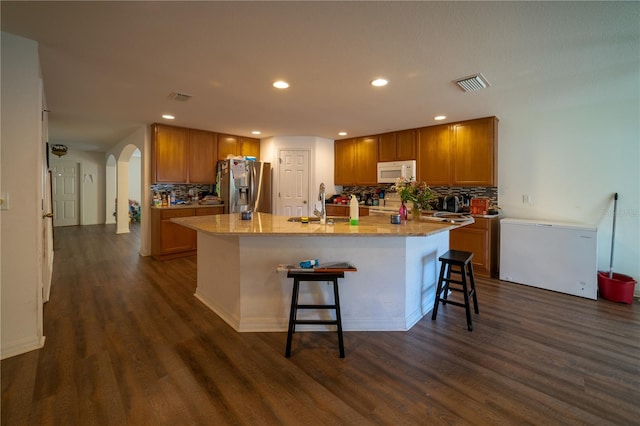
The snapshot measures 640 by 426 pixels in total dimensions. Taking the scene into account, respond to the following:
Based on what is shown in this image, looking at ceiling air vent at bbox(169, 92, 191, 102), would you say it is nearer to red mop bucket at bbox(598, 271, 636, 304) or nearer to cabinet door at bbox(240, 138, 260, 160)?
cabinet door at bbox(240, 138, 260, 160)

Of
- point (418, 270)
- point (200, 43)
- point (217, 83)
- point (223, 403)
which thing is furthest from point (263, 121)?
point (223, 403)

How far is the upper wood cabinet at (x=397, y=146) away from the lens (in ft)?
16.2

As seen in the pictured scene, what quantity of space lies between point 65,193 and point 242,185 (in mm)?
6625

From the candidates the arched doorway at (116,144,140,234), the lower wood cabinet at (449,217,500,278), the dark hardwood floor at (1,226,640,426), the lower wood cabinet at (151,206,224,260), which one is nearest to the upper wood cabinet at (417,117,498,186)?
the lower wood cabinet at (449,217,500,278)

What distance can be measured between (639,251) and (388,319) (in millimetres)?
3332

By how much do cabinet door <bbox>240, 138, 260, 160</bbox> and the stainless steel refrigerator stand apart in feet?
1.86

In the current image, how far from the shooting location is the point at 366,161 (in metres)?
5.64

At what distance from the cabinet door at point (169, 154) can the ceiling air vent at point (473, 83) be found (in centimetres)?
434

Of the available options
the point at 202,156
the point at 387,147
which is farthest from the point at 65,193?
the point at 387,147

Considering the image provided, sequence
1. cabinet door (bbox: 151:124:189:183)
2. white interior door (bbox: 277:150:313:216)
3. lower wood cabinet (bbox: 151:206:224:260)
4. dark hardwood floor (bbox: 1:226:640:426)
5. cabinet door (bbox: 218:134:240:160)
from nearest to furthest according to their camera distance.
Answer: dark hardwood floor (bbox: 1:226:640:426) → lower wood cabinet (bbox: 151:206:224:260) → cabinet door (bbox: 151:124:189:183) → cabinet door (bbox: 218:134:240:160) → white interior door (bbox: 277:150:313:216)

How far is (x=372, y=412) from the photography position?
1.58m

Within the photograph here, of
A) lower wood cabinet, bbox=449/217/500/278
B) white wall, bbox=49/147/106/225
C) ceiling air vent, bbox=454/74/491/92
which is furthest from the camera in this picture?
white wall, bbox=49/147/106/225

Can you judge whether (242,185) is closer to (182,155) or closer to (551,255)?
(182,155)

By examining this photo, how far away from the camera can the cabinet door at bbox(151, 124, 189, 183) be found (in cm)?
477
